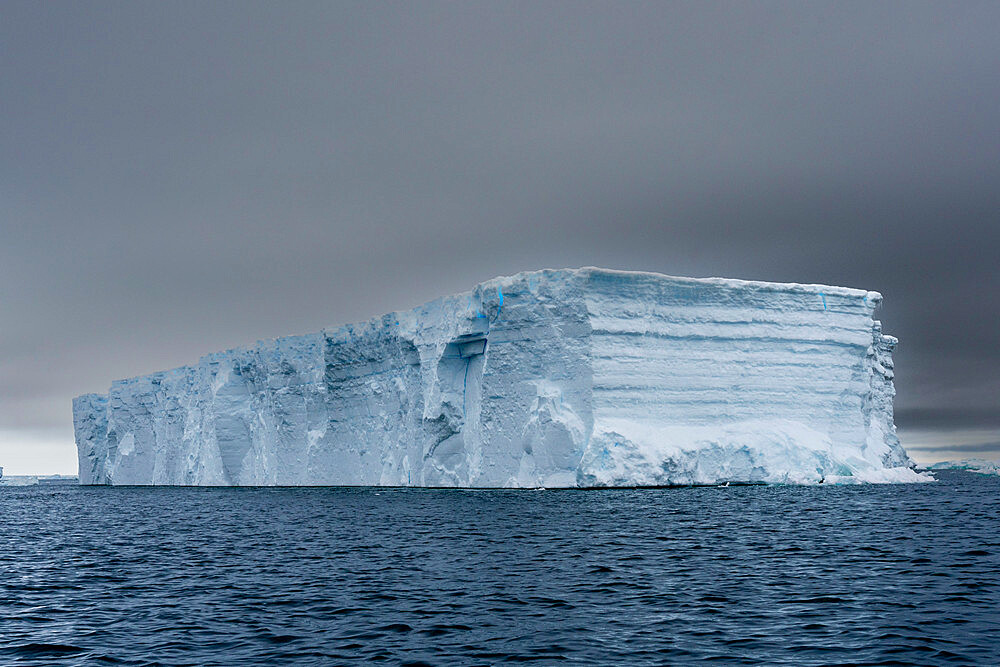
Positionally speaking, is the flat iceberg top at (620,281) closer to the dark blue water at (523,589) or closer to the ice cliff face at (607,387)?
the ice cliff face at (607,387)

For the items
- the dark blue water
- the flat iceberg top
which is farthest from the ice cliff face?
the dark blue water

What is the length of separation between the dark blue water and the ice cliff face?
267 inches

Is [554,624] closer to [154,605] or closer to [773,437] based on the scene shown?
[154,605]

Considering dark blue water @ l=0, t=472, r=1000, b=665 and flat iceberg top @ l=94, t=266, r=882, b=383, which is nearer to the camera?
dark blue water @ l=0, t=472, r=1000, b=665

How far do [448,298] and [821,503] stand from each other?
12.6 m

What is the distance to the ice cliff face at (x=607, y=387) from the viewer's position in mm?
24672

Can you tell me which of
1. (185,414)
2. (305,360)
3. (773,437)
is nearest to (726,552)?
(773,437)

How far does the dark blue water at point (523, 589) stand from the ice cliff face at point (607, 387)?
22.2 ft

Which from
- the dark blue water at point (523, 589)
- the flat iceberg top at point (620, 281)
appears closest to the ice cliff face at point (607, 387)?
the flat iceberg top at point (620, 281)

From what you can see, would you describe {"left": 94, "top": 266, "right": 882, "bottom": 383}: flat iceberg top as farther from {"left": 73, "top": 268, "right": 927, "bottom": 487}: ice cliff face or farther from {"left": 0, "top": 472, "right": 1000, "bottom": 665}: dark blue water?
{"left": 0, "top": 472, "right": 1000, "bottom": 665}: dark blue water

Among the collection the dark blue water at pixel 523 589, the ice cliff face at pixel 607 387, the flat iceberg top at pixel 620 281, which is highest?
the flat iceberg top at pixel 620 281

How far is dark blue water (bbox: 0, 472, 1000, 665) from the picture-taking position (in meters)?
6.87

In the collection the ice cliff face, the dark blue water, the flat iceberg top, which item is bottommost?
the dark blue water

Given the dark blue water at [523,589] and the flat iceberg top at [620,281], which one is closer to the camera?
the dark blue water at [523,589]
